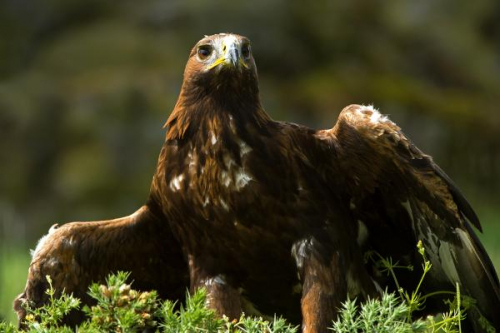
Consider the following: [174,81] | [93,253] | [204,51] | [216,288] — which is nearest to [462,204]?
[216,288]

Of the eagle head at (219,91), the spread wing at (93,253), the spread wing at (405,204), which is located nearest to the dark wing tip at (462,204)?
the spread wing at (405,204)

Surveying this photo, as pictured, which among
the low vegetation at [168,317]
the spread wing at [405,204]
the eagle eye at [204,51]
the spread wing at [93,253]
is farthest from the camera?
the spread wing at [93,253]

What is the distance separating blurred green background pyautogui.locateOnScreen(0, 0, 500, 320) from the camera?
1116cm

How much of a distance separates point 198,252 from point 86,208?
6.30m

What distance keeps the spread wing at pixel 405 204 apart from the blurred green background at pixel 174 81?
5.59 metres

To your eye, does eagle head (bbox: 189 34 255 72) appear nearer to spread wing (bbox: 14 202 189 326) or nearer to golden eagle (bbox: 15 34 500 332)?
golden eagle (bbox: 15 34 500 332)

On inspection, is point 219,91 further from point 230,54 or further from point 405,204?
point 405,204

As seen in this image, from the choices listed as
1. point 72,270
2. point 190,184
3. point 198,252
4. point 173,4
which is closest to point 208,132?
point 190,184

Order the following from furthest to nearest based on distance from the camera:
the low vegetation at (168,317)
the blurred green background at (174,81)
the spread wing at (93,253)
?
the blurred green background at (174,81) → the spread wing at (93,253) → the low vegetation at (168,317)

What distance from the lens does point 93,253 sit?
16.7 ft

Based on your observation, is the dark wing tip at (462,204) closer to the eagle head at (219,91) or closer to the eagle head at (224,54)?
the eagle head at (219,91)

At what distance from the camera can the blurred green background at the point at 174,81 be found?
36.6ft

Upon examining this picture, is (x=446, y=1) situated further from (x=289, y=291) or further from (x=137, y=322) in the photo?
(x=137, y=322)

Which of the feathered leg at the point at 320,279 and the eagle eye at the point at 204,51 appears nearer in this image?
the feathered leg at the point at 320,279
